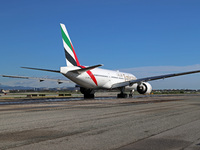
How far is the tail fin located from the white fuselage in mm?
1341

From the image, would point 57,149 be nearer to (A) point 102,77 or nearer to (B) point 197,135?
(B) point 197,135

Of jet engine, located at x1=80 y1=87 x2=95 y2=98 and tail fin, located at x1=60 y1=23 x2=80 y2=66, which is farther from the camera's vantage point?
jet engine, located at x1=80 y1=87 x2=95 y2=98

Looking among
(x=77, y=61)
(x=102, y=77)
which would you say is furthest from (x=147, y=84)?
(x=77, y=61)

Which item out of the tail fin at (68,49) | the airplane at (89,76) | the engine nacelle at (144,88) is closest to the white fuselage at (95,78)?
the airplane at (89,76)

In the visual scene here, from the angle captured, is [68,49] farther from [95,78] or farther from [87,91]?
[87,91]

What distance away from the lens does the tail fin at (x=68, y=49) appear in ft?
114

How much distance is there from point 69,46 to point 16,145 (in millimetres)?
28723

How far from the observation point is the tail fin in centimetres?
3472

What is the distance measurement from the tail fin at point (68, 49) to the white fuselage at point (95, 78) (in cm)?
134

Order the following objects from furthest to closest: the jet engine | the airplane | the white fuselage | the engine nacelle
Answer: the engine nacelle < the jet engine < the white fuselage < the airplane

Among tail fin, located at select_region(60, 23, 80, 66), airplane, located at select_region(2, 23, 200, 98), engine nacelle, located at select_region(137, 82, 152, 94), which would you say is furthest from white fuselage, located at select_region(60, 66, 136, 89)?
engine nacelle, located at select_region(137, 82, 152, 94)

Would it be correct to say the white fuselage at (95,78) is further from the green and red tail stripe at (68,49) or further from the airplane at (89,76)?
the green and red tail stripe at (68,49)

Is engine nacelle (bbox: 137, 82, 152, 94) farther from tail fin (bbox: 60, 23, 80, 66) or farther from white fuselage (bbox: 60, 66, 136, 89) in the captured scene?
tail fin (bbox: 60, 23, 80, 66)

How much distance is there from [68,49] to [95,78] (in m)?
6.39
